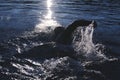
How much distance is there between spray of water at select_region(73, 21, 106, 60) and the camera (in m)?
13.5

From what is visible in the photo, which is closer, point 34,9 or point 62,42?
point 62,42

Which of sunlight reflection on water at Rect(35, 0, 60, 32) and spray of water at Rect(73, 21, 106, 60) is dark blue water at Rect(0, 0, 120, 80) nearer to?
sunlight reflection on water at Rect(35, 0, 60, 32)

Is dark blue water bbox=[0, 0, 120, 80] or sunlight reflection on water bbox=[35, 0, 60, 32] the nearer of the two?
dark blue water bbox=[0, 0, 120, 80]

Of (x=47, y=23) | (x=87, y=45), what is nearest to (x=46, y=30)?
(x=47, y=23)

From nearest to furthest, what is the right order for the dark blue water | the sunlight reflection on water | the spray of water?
1. the dark blue water
2. the spray of water
3. the sunlight reflection on water

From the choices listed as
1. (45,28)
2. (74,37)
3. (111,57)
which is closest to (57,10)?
(45,28)

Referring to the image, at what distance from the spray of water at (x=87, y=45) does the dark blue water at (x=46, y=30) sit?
435 millimetres

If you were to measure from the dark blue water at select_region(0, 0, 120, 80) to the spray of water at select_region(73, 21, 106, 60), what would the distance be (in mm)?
435

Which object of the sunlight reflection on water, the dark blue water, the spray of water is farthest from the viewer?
the sunlight reflection on water

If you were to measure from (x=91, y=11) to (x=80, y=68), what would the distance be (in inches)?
443

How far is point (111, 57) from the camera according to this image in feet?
44.2

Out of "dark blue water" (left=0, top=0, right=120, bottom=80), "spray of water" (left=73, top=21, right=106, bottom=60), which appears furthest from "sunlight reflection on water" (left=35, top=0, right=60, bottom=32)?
"spray of water" (left=73, top=21, right=106, bottom=60)

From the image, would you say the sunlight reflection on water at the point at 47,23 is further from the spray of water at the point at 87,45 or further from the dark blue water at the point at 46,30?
the spray of water at the point at 87,45

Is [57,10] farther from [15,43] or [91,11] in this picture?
[15,43]
